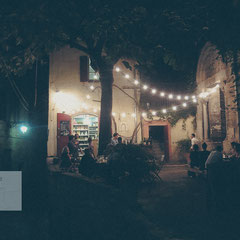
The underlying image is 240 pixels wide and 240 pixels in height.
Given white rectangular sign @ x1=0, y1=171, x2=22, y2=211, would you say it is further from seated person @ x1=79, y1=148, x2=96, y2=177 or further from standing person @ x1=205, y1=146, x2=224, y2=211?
standing person @ x1=205, y1=146, x2=224, y2=211

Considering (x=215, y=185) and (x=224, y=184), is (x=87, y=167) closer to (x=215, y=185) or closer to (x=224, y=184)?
(x=215, y=185)

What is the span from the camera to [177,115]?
16.2 m

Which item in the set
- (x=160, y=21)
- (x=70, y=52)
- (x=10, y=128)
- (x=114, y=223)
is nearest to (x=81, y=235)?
(x=114, y=223)

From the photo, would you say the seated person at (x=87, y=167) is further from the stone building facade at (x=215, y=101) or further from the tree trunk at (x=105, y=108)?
the stone building facade at (x=215, y=101)

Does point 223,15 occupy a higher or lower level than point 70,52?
lower

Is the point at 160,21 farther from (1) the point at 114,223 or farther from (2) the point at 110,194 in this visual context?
(1) the point at 114,223

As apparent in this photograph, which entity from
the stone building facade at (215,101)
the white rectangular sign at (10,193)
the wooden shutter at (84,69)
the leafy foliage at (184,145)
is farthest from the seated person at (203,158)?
the wooden shutter at (84,69)

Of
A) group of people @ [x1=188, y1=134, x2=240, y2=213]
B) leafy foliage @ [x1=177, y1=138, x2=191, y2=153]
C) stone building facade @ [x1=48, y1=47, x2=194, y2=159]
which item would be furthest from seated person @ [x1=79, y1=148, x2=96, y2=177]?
leafy foliage @ [x1=177, y1=138, x2=191, y2=153]

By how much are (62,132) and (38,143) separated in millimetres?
1617

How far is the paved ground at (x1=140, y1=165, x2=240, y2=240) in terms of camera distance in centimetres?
429

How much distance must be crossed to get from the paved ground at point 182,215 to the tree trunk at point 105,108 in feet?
14.1

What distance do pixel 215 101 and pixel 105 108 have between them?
5.29 metres

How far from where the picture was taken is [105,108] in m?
12.0

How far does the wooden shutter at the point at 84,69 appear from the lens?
1605 cm
